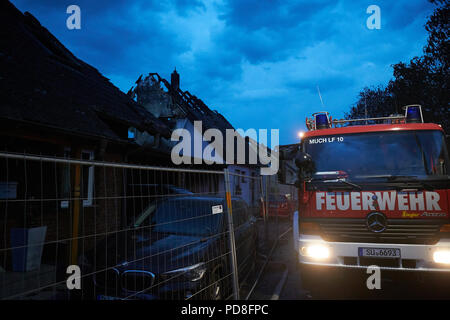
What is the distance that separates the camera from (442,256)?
3.59 meters

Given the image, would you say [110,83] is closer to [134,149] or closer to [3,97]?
[134,149]

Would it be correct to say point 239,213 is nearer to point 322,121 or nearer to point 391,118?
point 322,121

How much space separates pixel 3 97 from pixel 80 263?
15.5 feet

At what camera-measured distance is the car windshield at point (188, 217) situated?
13.4ft

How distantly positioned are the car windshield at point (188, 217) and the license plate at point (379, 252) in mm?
2068

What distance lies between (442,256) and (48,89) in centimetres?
970

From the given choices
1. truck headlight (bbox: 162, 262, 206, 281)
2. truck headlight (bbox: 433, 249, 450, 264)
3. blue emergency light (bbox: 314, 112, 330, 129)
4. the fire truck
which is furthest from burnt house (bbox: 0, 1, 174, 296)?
truck headlight (bbox: 433, 249, 450, 264)

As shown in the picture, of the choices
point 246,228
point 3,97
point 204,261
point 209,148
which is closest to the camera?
point 204,261

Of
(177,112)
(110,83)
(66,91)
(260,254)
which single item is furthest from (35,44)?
(177,112)

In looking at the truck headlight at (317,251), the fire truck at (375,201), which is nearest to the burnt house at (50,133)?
the truck headlight at (317,251)

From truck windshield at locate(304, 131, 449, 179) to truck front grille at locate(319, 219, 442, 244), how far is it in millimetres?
679

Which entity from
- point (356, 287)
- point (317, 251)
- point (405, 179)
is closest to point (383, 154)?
point (405, 179)

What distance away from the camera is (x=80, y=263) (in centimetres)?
370
